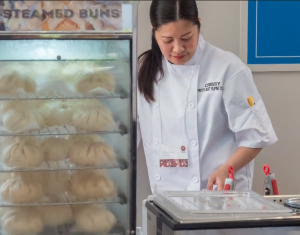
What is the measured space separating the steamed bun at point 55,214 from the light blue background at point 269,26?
1210 mm

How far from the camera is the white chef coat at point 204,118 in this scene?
1853 mm

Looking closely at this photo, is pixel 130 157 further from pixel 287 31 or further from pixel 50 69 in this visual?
pixel 287 31

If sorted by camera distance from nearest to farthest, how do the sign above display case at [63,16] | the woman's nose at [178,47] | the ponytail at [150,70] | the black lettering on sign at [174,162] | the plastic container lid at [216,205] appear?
the plastic container lid at [216,205]
the sign above display case at [63,16]
the woman's nose at [178,47]
the black lettering on sign at [174,162]
the ponytail at [150,70]

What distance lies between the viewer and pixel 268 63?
225 cm

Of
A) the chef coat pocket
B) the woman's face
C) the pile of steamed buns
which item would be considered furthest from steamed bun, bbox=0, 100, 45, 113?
the chef coat pocket

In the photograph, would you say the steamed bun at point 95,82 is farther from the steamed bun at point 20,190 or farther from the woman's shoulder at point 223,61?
the woman's shoulder at point 223,61

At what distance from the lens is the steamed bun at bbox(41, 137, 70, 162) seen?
1.40m

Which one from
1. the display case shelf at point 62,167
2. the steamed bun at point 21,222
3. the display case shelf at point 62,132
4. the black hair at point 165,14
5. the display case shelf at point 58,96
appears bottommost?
the steamed bun at point 21,222

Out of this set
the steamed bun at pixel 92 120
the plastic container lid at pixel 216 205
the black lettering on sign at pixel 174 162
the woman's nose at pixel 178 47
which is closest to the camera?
the plastic container lid at pixel 216 205

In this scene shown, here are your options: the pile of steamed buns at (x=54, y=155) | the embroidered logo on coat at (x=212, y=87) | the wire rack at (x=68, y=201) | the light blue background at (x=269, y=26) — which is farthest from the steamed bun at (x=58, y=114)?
the light blue background at (x=269, y=26)

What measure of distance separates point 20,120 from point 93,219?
0.37 meters

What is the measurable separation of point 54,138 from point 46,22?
346 millimetres

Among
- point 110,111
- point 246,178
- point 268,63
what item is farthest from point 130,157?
point 268,63

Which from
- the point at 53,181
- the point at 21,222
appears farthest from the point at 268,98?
the point at 21,222
